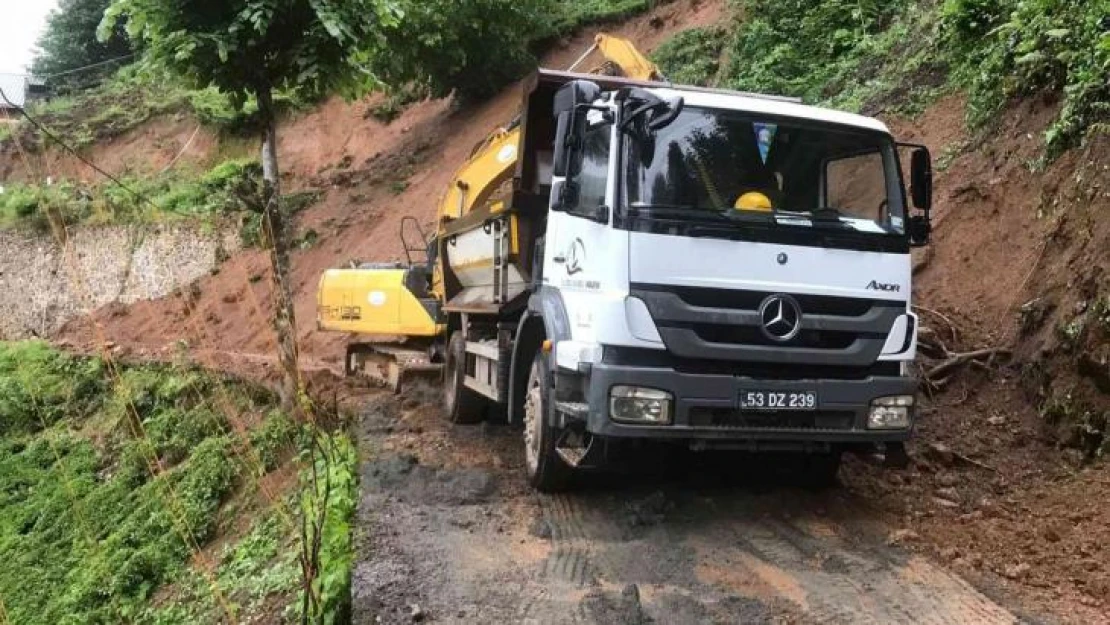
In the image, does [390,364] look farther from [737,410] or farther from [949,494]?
[949,494]

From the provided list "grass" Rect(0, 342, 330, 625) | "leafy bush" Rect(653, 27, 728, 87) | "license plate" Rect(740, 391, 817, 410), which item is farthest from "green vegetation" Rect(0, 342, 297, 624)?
"leafy bush" Rect(653, 27, 728, 87)

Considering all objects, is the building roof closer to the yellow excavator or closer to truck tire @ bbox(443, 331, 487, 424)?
the yellow excavator

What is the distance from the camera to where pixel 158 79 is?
861 centimetres

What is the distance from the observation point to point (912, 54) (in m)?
12.3

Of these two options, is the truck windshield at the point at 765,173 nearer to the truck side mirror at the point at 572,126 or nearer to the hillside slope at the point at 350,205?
the truck side mirror at the point at 572,126

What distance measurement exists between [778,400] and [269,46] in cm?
585

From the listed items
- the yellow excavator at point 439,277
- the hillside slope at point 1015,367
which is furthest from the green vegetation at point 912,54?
the yellow excavator at point 439,277

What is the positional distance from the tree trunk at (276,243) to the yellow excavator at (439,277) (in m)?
1.64

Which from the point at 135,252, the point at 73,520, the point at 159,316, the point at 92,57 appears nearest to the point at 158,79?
the point at 73,520

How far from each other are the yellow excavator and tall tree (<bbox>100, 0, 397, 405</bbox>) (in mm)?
1504

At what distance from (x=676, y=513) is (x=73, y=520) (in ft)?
31.9

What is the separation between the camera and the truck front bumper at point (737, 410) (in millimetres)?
5500

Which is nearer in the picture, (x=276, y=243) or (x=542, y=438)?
(x=542, y=438)

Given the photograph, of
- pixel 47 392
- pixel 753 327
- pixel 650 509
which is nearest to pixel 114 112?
pixel 47 392
